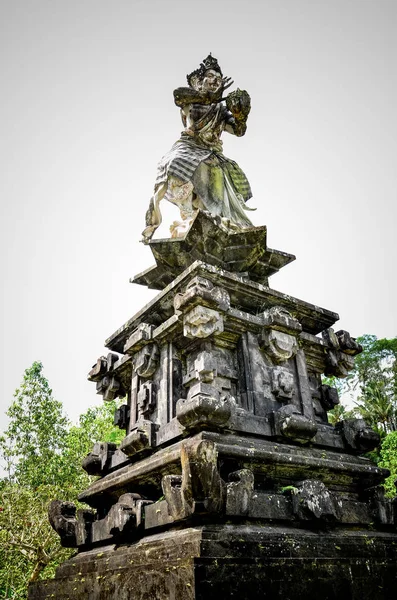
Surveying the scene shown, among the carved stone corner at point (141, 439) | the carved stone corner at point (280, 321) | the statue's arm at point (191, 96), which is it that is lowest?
the carved stone corner at point (141, 439)

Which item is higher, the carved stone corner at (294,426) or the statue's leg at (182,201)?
the statue's leg at (182,201)

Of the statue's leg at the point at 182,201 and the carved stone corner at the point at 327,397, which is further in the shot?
the statue's leg at the point at 182,201

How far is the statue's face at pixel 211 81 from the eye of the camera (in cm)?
702

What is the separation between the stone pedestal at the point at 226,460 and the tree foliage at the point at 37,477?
8.39 meters

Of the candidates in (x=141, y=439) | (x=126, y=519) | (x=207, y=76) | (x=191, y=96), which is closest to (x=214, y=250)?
(x=141, y=439)

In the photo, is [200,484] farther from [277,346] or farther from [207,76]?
[207,76]

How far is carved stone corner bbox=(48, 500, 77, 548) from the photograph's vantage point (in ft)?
16.6

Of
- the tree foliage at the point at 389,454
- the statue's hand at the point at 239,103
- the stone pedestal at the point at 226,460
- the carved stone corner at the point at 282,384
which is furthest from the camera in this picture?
the tree foliage at the point at 389,454

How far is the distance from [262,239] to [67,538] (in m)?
4.16

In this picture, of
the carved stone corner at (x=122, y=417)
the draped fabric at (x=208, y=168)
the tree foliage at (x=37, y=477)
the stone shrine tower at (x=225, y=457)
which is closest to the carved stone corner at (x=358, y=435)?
the stone shrine tower at (x=225, y=457)

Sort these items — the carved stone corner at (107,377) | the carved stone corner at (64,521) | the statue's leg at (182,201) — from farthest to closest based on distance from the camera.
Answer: the statue's leg at (182,201), the carved stone corner at (107,377), the carved stone corner at (64,521)

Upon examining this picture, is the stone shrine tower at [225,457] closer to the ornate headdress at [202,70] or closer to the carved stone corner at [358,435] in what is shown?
the carved stone corner at [358,435]

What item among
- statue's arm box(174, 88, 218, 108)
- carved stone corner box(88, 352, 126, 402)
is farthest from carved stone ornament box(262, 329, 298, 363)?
statue's arm box(174, 88, 218, 108)

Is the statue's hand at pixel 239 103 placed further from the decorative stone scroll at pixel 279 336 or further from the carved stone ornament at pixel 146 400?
the carved stone ornament at pixel 146 400
